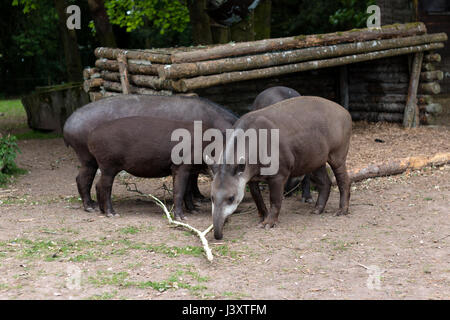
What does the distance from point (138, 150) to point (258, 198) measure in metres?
1.49

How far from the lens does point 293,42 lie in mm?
9977

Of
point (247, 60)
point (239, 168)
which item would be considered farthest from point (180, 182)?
point (247, 60)

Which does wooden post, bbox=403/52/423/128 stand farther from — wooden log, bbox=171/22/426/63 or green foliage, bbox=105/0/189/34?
green foliage, bbox=105/0/189/34

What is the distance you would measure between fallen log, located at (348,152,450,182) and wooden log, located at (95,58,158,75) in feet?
10.5

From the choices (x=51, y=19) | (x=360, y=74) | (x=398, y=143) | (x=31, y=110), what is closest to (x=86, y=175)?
(x=398, y=143)

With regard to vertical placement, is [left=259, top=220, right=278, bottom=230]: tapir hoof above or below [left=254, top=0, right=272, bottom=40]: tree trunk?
below

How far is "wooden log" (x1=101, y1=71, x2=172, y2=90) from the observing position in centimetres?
874

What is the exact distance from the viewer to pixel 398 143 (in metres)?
10.9

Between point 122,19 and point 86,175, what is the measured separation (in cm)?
962

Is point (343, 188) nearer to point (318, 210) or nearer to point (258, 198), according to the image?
point (318, 210)

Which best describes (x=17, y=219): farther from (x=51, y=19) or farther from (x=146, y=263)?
(x=51, y=19)

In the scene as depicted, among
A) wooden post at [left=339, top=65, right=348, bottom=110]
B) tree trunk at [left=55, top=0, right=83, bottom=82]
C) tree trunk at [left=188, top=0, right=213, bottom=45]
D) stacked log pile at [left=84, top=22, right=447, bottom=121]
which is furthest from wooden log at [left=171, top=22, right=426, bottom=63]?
tree trunk at [left=55, top=0, right=83, bottom=82]

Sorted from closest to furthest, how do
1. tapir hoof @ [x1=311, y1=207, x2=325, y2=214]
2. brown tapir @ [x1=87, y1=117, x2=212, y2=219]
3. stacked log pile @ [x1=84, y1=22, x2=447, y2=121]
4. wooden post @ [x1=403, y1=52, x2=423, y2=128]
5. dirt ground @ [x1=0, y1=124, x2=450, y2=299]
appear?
dirt ground @ [x1=0, y1=124, x2=450, y2=299] → brown tapir @ [x1=87, y1=117, x2=212, y2=219] → tapir hoof @ [x1=311, y1=207, x2=325, y2=214] → stacked log pile @ [x1=84, y1=22, x2=447, y2=121] → wooden post @ [x1=403, y1=52, x2=423, y2=128]
